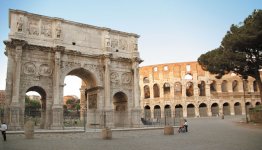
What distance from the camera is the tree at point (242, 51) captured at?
2086 cm

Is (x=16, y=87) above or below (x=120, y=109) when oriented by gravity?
above

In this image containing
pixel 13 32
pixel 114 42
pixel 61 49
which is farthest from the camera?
pixel 114 42

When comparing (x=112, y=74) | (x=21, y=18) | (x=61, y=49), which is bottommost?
(x=112, y=74)

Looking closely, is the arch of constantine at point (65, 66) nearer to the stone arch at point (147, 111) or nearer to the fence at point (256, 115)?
the fence at point (256, 115)

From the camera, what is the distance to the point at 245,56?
23.4 meters

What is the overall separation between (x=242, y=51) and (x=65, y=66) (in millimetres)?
16007

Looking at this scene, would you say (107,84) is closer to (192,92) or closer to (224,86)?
(192,92)

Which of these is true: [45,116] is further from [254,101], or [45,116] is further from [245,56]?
[254,101]

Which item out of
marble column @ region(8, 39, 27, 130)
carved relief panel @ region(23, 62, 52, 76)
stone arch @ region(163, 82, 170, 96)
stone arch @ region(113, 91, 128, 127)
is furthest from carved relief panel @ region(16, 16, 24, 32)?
stone arch @ region(163, 82, 170, 96)

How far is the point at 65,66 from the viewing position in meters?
21.3

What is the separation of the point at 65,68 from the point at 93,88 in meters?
3.45

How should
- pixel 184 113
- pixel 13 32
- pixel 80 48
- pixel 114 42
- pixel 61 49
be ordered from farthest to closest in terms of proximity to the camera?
pixel 184 113
pixel 114 42
pixel 80 48
pixel 61 49
pixel 13 32

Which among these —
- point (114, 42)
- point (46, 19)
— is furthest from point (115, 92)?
point (46, 19)

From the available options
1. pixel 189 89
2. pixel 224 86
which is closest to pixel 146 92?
pixel 189 89
